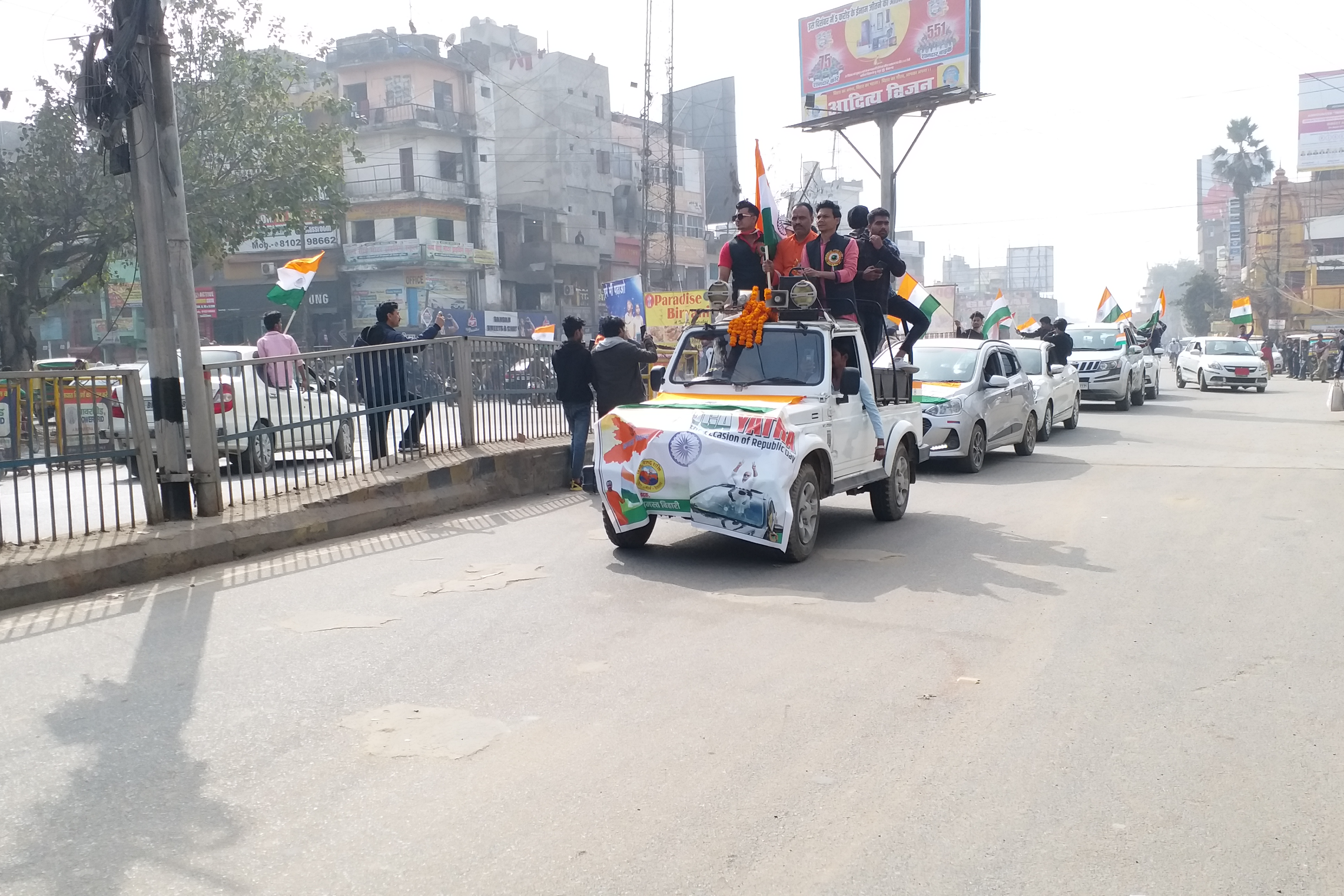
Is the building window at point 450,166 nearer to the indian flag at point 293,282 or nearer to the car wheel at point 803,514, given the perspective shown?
the indian flag at point 293,282

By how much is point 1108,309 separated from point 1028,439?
15.2 meters

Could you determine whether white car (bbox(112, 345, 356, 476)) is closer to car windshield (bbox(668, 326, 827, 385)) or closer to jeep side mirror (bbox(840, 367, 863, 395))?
car windshield (bbox(668, 326, 827, 385))

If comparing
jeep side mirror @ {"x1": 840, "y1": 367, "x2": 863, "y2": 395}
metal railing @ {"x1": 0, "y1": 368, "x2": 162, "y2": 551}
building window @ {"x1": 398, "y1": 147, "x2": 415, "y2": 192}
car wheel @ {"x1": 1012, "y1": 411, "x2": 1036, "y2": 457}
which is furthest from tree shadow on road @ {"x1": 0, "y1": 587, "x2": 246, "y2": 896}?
→ building window @ {"x1": 398, "y1": 147, "x2": 415, "y2": 192}

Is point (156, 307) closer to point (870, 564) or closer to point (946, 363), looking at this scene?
point (870, 564)

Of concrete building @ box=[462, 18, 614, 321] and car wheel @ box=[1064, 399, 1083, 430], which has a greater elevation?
concrete building @ box=[462, 18, 614, 321]

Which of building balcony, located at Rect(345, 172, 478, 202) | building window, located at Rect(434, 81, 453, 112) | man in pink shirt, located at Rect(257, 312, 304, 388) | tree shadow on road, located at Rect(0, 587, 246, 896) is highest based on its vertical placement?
→ building window, located at Rect(434, 81, 453, 112)

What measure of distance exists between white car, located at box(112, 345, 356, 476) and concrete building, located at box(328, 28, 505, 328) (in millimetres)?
40393

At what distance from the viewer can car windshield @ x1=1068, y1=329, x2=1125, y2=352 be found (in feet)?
78.5

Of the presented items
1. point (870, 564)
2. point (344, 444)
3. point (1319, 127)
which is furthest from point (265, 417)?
point (1319, 127)

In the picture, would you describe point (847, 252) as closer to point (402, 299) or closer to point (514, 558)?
point (514, 558)

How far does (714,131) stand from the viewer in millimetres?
69812

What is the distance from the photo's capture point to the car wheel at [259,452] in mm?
9172

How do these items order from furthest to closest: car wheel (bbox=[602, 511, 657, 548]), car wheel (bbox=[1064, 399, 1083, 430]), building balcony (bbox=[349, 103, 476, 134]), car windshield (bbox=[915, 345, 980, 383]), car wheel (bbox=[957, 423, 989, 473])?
1. building balcony (bbox=[349, 103, 476, 134])
2. car wheel (bbox=[1064, 399, 1083, 430])
3. car windshield (bbox=[915, 345, 980, 383])
4. car wheel (bbox=[957, 423, 989, 473])
5. car wheel (bbox=[602, 511, 657, 548])

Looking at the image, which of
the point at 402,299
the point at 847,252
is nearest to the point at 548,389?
the point at 847,252
